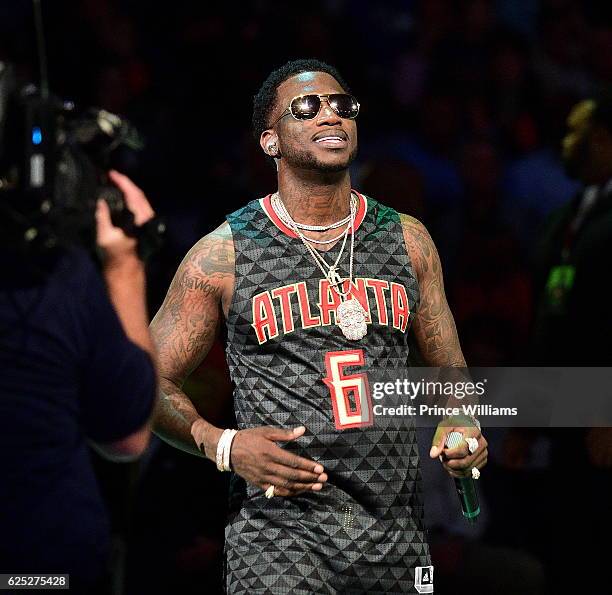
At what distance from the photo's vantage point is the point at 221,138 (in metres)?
6.68

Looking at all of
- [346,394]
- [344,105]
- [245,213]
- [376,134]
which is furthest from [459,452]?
[376,134]

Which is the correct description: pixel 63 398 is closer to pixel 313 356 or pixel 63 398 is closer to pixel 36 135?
pixel 36 135

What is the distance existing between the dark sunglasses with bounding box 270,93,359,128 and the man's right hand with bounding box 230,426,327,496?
1046mm

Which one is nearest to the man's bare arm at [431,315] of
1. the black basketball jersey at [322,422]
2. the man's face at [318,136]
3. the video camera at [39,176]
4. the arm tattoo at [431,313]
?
the arm tattoo at [431,313]

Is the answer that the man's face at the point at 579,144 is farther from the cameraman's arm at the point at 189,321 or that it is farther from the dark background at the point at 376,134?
the cameraman's arm at the point at 189,321

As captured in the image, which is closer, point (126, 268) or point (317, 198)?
point (126, 268)

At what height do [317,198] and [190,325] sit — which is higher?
[317,198]

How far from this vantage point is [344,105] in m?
3.95

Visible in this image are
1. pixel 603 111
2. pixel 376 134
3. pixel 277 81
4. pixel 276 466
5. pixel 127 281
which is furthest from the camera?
pixel 376 134

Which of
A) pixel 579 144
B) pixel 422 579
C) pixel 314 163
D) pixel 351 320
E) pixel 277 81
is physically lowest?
pixel 422 579

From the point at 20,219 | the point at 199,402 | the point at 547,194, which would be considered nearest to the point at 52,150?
the point at 20,219

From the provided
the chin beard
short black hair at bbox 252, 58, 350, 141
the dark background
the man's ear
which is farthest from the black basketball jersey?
the dark background

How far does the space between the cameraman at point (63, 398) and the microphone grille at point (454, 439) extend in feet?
4.04

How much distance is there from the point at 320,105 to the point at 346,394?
94 cm
